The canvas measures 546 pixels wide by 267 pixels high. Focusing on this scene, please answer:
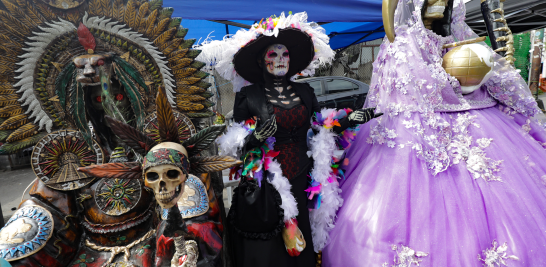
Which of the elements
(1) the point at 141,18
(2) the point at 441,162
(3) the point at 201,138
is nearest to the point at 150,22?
(1) the point at 141,18

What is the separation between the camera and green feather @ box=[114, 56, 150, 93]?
140cm

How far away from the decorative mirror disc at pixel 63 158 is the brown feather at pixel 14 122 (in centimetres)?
11

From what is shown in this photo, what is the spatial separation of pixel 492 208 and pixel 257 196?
1341 millimetres

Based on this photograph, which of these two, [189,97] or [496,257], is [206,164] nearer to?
[189,97]

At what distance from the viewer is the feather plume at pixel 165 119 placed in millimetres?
1153

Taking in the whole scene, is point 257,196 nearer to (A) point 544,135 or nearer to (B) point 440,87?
(B) point 440,87

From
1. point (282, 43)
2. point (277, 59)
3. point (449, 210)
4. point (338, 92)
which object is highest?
point (282, 43)

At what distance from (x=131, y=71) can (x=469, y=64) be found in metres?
2.16

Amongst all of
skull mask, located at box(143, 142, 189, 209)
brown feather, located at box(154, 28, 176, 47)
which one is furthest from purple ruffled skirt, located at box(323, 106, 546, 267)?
brown feather, located at box(154, 28, 176, 47)

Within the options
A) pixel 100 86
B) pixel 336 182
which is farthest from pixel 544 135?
pixel 100 86

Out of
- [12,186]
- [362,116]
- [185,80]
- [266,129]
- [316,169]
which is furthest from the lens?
[12,186]

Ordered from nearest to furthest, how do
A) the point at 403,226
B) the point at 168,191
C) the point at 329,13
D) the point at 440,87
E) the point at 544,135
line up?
the point at 168,191 → the point at 403,226 → the point at 440,87 → the point at 544,135 → the point at 329,13

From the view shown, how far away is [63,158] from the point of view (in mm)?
1419

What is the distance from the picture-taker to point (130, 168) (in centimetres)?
121
